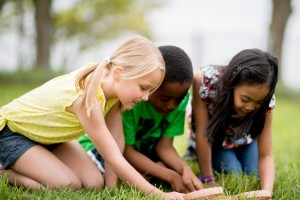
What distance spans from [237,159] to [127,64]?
4.22 ft

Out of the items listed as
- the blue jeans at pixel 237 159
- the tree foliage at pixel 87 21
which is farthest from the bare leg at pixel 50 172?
the tree foliage at pixel 87 21

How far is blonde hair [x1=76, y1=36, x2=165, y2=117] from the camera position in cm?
215

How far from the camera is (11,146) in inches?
95.4

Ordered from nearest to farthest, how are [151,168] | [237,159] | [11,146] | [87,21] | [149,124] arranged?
[11,146] < [151,168] < [149,124] < [237,159] < [87,21]

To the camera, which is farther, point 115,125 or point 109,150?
point 115,125

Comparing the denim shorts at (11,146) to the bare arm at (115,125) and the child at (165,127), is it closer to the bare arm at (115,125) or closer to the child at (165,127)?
the bare arm at (115,125)

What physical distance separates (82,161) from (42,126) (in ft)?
1.20

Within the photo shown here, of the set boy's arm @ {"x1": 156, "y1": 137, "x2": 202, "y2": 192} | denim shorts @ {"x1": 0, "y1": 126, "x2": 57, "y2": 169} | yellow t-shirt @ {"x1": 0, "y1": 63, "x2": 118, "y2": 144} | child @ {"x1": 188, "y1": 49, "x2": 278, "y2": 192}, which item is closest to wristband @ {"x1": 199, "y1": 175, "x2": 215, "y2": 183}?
child @ {"x1": 188, "y1": 49, "x2": 278, "y2": 192}

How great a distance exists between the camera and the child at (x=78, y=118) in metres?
2.18

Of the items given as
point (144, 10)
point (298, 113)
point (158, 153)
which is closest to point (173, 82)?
point (158, 153)

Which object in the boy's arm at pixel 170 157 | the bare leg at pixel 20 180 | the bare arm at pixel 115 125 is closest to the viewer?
the bare leg at pixel 20 180

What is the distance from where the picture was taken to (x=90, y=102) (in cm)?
214

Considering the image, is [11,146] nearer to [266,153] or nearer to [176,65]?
[176,65]

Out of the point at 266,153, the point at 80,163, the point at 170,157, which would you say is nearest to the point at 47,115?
the point at 80,163
